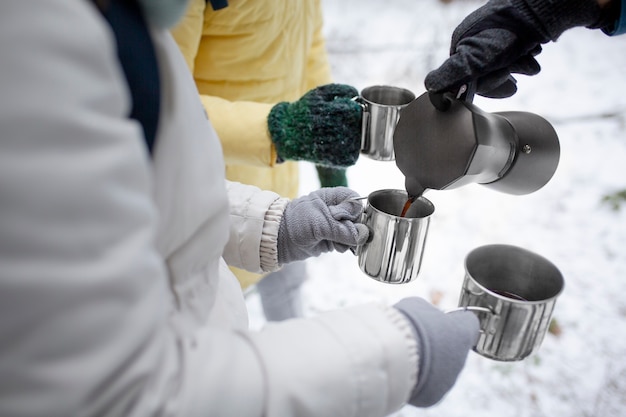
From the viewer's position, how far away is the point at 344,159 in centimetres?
94

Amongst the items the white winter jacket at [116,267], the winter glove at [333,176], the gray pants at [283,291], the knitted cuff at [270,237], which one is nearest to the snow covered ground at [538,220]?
the gray pants at [283,291]

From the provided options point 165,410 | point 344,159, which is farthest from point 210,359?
point 344,159

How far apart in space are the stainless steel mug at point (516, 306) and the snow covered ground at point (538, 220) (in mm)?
752

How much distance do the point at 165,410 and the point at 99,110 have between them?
26 cm

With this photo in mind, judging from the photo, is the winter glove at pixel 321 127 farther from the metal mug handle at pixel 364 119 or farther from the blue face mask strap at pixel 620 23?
the blue face mask strap at pixel 620 23

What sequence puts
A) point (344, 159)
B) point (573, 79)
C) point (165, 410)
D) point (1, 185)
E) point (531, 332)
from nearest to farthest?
point (1, 185)
point (165, 410)
point (531, 332)
point (344, 159)
point (573, 79)

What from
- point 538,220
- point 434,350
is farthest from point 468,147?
point 538,220

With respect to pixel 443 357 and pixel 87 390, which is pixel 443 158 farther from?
pixel 87 390

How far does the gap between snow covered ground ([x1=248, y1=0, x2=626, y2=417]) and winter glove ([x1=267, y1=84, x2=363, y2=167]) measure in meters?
0.87

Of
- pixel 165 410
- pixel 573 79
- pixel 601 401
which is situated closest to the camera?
pixel 165 410

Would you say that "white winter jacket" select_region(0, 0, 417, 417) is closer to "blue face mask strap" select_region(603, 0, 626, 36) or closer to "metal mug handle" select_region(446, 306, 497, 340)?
"metal mug handle" select_region(446, 306, 497, 340)

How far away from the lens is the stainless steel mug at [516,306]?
0.62 metres

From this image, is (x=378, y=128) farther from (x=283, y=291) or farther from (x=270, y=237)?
(x=283, y=291)

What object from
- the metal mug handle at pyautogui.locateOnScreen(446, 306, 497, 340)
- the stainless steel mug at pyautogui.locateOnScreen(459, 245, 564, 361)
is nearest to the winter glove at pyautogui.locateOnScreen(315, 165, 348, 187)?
the stainless steel mug at pyautogui.locateOnScreen(459, 245, 564, 361)
